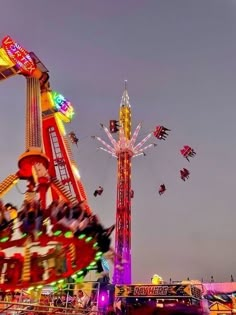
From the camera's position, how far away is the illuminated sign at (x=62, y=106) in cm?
2407

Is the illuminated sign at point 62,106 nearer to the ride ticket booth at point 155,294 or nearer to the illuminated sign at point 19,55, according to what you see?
the illuminated sign at point 19,55

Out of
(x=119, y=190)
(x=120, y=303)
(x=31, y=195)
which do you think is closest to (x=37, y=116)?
(x=31, y=195)

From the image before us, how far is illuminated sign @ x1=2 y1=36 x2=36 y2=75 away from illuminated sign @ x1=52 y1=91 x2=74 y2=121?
126 inches

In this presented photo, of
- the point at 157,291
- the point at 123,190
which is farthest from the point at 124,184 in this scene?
the point at 157,291

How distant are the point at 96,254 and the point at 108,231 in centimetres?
91

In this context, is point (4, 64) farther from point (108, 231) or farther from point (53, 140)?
point (108, 231)

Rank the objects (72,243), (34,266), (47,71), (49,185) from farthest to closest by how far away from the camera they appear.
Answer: (47,71) < (49,185) < (72,243) < (34,266)

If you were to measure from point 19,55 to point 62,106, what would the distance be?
5025 mm

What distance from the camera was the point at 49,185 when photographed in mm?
18891

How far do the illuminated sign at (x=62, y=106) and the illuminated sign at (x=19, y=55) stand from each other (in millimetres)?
3207

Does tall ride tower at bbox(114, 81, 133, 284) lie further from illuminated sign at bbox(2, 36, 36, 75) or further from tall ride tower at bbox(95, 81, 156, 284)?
illuminated sign at bbox(2, 36, 36, 75)

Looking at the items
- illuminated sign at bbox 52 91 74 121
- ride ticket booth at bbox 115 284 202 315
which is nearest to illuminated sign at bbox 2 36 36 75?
illuminated sign at bbox 52 91 74 121

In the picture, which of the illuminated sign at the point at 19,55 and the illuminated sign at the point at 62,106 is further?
the illuminated sign at the point at 62,106

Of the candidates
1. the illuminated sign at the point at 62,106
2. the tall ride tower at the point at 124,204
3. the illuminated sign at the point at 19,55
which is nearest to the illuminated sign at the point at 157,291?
the tall ride tower at the point at 124,204
